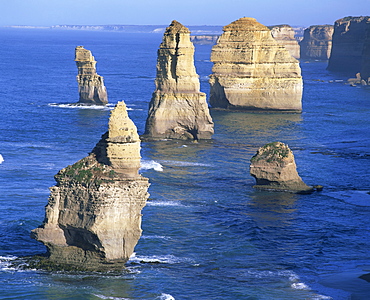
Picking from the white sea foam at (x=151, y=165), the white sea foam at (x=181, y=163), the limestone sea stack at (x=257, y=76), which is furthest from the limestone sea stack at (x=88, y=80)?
the white sea foam at (x=151, y=165)

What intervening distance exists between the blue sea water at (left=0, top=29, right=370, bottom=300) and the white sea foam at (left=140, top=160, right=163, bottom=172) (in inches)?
10.1

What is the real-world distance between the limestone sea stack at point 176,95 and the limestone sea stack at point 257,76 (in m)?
26.2

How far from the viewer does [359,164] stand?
66938 mm

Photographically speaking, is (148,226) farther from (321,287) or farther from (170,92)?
(170,92)

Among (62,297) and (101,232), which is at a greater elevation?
(101,232)

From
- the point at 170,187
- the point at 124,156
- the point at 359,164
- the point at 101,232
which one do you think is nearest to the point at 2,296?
the point at 101,232

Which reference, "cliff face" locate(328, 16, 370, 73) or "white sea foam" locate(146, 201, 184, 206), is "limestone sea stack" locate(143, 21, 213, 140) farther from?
"cliff face" locate(328, 16, 370, 73)

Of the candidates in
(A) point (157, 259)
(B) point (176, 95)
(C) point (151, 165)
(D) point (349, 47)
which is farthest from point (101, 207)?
(D) point (349, 47)

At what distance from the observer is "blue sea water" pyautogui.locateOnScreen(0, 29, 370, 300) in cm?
3475

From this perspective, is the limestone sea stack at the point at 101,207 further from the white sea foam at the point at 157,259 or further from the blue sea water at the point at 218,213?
the white sea foam at the point at 157,259

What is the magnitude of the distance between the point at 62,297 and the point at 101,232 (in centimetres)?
328

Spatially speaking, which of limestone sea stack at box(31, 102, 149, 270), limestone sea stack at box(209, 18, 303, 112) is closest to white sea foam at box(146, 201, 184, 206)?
limestone sea stack at box(31, 102, 149, 270)

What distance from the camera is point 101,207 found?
3366 centimetres

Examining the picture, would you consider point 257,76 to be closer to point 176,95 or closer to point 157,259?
point 176,95
